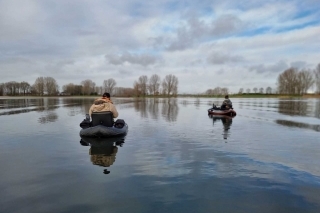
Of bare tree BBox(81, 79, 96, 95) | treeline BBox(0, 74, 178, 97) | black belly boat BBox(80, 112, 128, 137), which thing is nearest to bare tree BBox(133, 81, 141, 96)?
treeline BBox(0, 74, 178, 97)

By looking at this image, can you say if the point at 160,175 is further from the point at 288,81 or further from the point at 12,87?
the point at 12,87

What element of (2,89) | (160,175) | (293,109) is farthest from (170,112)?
(2,89)

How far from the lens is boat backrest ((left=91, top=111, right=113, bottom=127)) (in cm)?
1192

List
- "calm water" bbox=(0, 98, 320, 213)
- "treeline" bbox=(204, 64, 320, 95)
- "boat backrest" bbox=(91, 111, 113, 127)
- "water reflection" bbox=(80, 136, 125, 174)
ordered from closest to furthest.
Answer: "calm water" bbox=(0, 98, 320, 213) < "water reflection" bbox=(80, 136, 125, 174) < "boat backrest" bbox=(91, 111, 113, 127) < "treeline" bbox=(204, 64, 320, 95)

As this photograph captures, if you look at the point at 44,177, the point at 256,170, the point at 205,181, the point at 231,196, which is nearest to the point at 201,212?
the point at 231,196

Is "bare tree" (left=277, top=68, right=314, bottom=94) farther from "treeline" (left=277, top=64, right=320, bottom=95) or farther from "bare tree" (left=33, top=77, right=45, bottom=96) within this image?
"bare tree" (left=33, top=77, right=45, bottom=96)

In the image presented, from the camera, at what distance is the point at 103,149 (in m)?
10.1

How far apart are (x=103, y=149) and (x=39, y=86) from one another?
428ft

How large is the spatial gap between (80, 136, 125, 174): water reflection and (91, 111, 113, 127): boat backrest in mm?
805

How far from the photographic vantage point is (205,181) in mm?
6461

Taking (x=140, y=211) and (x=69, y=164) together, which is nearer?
(x=140, y=211)

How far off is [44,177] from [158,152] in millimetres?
4182

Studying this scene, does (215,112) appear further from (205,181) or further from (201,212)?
(201,212)

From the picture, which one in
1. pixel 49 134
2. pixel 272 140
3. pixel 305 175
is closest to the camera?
pixel 305 175
